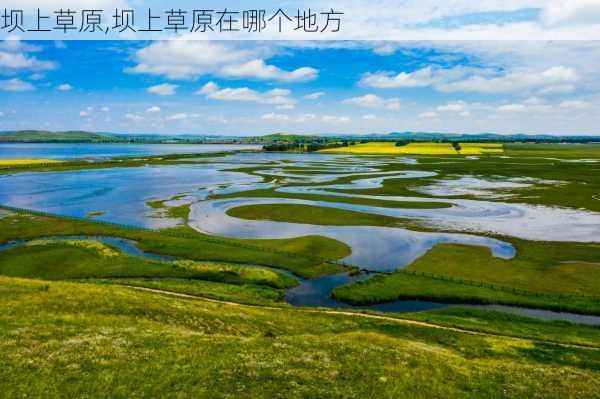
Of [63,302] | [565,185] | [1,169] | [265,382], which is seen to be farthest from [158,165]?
[265,382]

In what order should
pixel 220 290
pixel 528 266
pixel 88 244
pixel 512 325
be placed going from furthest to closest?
pixel 88 244
pixel 528 266
pixel 220 290
pixel 512 325

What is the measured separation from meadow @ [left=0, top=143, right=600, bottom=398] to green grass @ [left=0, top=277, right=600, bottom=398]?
0.34ft

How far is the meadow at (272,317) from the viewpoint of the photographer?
1877 cm

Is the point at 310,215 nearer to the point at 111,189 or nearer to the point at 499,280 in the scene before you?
the point at 499,280

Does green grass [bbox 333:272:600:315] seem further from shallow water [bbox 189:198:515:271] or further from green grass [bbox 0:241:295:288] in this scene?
green grass [bbox 0:241:295:288]

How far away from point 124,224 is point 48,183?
74028 mm

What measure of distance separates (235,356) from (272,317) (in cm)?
1106

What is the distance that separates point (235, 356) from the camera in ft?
68.9

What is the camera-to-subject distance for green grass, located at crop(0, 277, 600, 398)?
699 inches

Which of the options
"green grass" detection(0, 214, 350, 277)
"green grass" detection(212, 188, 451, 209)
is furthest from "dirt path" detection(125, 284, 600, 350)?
"green grass" detection(212, 188, 451, 209)

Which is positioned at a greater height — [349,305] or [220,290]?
[220,290]

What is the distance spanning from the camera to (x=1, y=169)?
525ft

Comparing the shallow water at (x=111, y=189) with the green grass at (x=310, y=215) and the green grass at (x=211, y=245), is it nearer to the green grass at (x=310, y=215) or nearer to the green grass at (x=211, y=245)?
the green grass at (x=211, y=245)

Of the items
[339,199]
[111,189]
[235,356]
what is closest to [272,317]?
[235,356]
